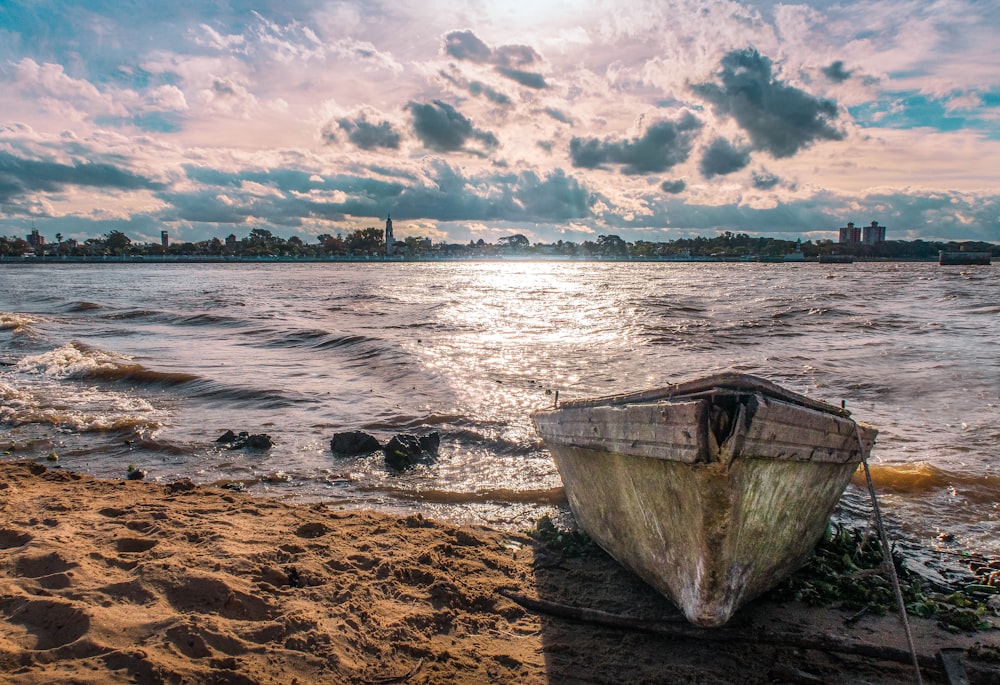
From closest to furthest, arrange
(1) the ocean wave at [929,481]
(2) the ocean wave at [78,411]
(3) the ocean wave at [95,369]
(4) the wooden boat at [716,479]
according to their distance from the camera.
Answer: (4) the wooden boat at [716,479] < (1) the ocean wave at [929,481] < (2) the ocean wave at [78,411] < (3) the ocean wave at [95,369]

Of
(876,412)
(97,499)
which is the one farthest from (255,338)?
(876,412)

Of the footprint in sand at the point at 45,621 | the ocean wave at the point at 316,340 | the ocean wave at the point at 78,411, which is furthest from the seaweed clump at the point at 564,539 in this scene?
the ocean wave at the point at 316,340

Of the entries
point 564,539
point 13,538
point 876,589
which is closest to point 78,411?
point 13,538

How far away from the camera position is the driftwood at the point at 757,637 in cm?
399

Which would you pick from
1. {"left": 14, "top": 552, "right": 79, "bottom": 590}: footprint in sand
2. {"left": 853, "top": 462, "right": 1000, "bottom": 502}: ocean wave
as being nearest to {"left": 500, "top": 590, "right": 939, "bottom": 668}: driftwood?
{"left": 14, "top": 552, "right": 79, "bottom": 590}: footprint in sand

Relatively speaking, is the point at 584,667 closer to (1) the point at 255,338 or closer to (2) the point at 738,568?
(2) the point at 738,568

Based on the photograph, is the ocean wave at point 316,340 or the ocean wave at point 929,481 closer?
the ocean wave at point 929,481

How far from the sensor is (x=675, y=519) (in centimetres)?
393

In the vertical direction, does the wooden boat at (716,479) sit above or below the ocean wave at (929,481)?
above

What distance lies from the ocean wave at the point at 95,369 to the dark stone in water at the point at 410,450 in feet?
24.5

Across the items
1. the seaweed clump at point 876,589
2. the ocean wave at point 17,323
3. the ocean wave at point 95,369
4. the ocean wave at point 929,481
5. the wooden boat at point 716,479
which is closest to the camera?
the wooden boat at point 716,479

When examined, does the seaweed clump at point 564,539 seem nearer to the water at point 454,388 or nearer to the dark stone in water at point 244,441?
the water at point 454,388

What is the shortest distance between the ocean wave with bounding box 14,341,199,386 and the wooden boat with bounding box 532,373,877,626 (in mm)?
11867

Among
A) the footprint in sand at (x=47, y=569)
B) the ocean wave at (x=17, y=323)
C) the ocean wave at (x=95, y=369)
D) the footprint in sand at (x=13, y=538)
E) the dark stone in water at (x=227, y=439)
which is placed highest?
the ocean wave at (x=17, y=323)
